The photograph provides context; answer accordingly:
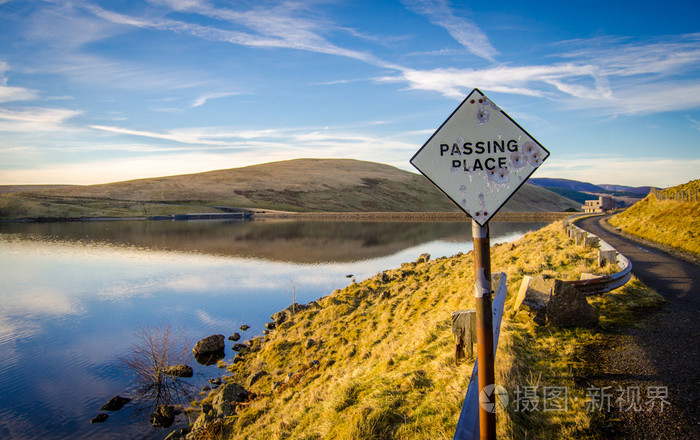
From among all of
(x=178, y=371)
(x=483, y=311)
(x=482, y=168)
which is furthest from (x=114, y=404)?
(x=482, y=168)

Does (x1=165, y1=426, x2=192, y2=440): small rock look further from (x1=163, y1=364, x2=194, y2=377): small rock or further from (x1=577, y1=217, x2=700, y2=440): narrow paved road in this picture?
(x1=577, y1=217, x2=700, y2=440): narrow paved road

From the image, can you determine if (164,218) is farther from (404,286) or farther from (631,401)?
(631,401)

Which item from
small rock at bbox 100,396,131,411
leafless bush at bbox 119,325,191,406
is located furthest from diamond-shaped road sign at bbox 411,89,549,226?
small rock at bbox 100,396,131,411

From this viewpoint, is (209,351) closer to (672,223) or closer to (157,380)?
(157,380)

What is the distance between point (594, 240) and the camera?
15.8 m

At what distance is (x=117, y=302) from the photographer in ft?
83.9

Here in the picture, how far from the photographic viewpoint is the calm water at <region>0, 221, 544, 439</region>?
42.2 feet

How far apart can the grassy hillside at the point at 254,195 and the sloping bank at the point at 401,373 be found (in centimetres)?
10623

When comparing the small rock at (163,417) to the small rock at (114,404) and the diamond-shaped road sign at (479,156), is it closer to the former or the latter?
the small rock at (114,404)

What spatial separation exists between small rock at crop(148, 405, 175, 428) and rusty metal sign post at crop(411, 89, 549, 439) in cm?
1095

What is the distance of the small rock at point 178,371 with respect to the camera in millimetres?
14445

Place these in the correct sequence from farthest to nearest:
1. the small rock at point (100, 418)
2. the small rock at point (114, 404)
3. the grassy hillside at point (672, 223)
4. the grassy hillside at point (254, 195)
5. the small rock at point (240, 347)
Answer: the grassy hillside at point (254, 195)
the grassy hillside at point (672, 223)
the small rock at point (240, 347)
the small rock at point (114, 404)
the small rock at point (100, 418)

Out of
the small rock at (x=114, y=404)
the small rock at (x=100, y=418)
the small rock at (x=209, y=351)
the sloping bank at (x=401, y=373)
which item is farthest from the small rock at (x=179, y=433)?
the small rock at (x=209, y=351)

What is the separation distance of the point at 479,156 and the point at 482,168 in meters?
0.11
